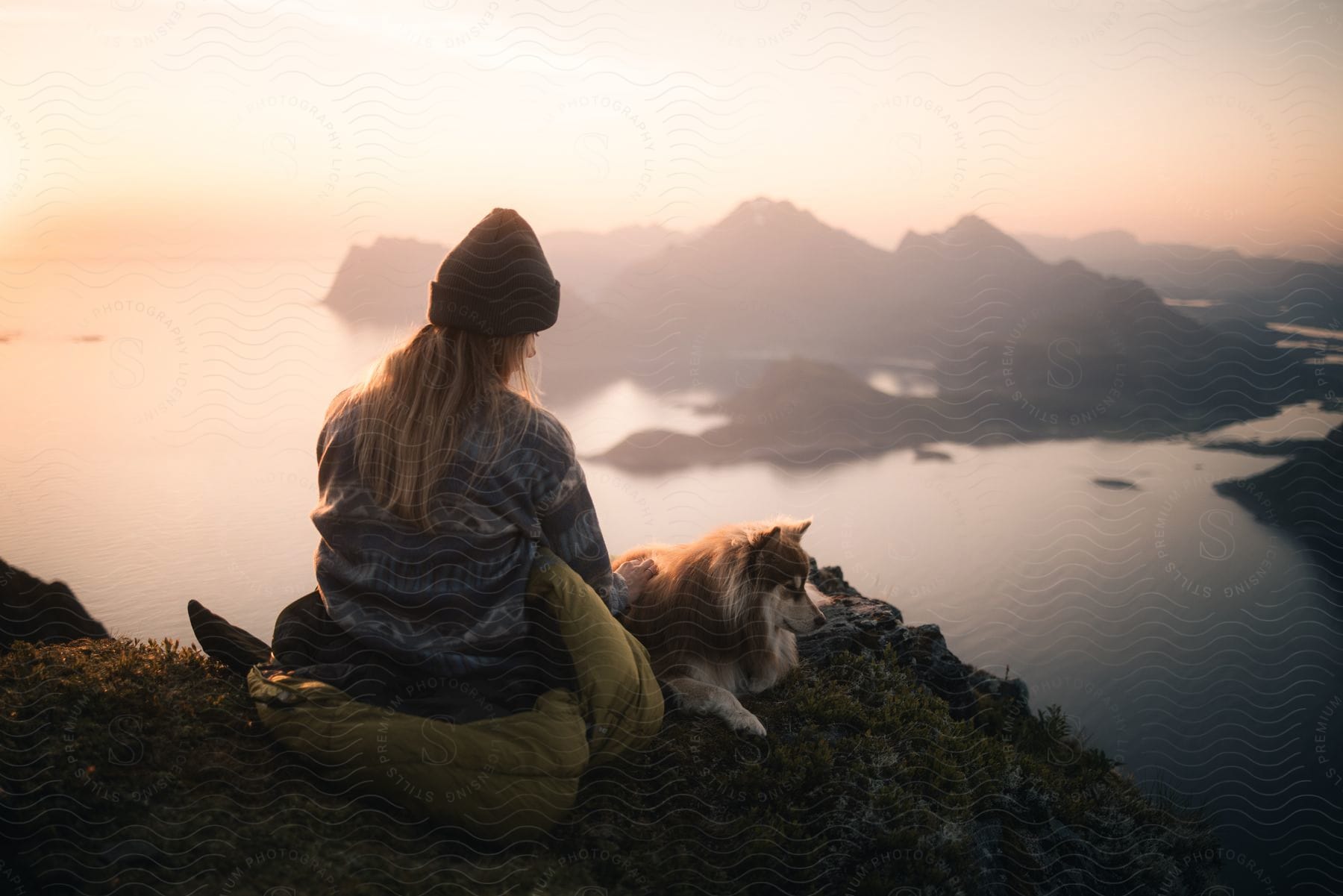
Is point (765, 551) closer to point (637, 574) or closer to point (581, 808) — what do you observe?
point (637, 574)

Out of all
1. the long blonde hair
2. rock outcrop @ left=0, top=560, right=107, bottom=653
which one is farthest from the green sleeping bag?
rock outcrop @ left=0, top=560, right=107, bottom=653

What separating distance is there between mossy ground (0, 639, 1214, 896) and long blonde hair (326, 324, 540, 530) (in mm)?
1300

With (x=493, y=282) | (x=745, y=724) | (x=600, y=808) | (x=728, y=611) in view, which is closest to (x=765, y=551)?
(x=728, y=611)

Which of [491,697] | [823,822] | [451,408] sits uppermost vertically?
[451,408]

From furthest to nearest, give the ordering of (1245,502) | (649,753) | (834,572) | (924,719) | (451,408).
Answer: (834,572) < (1245,502) < (924,719) < (649,753) < (451,408)

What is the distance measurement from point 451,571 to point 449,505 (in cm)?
29

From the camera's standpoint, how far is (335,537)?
322cm

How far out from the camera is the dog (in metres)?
4.35

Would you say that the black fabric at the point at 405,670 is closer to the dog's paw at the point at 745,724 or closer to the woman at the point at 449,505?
the woman at the point at 449,505

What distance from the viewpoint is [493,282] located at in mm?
3145

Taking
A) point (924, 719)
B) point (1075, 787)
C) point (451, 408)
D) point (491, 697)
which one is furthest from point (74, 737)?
point (1075, 787)

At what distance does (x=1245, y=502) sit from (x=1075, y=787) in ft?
10.4

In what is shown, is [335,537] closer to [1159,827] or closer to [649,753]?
[649,753]

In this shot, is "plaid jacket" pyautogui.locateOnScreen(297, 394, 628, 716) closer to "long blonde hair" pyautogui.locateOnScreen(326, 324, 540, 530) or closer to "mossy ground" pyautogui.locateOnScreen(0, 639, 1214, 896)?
"long blonde hair" pyautogui.locateOnScreen(326, 324, 540, 530)
